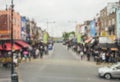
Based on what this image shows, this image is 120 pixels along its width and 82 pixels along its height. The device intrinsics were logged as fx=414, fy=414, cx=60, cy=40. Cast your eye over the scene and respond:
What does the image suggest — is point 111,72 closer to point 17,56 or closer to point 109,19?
point 17,56

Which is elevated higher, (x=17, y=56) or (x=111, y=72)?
(x=17, y=56)

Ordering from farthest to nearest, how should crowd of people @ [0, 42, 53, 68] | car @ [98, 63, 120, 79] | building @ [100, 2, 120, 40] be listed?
building @ [100, 2, 120, 40], crowd of people @ [0, 42, 53, 68], car @ [98, 63, 120, 79]

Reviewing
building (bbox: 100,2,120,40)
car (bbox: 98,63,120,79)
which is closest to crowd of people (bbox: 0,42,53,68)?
car (bbox: 98,63,120,79)

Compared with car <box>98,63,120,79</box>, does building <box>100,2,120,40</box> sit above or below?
above

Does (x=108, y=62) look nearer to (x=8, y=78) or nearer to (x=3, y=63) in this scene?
(x=3, y=63)

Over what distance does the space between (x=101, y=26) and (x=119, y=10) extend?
2354cm

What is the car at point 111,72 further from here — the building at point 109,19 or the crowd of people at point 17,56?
the building at point 109,19

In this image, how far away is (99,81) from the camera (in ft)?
114

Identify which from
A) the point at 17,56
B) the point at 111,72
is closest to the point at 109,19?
the point at 17,56

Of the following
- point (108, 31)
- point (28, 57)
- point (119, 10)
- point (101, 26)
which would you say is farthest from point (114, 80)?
point (101, 26)

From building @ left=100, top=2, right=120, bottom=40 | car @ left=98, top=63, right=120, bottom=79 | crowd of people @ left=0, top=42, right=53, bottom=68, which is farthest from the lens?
building @ left=100, top=2, right=120, bottom=40

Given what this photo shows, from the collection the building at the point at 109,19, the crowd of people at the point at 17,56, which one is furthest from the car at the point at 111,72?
the building at the point at 109,19

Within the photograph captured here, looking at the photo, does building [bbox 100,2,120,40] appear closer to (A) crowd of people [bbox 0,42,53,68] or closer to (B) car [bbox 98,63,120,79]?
(A) crowd of people [bbox 0,42,53,68]

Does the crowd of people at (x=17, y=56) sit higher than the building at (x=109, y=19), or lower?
lower
